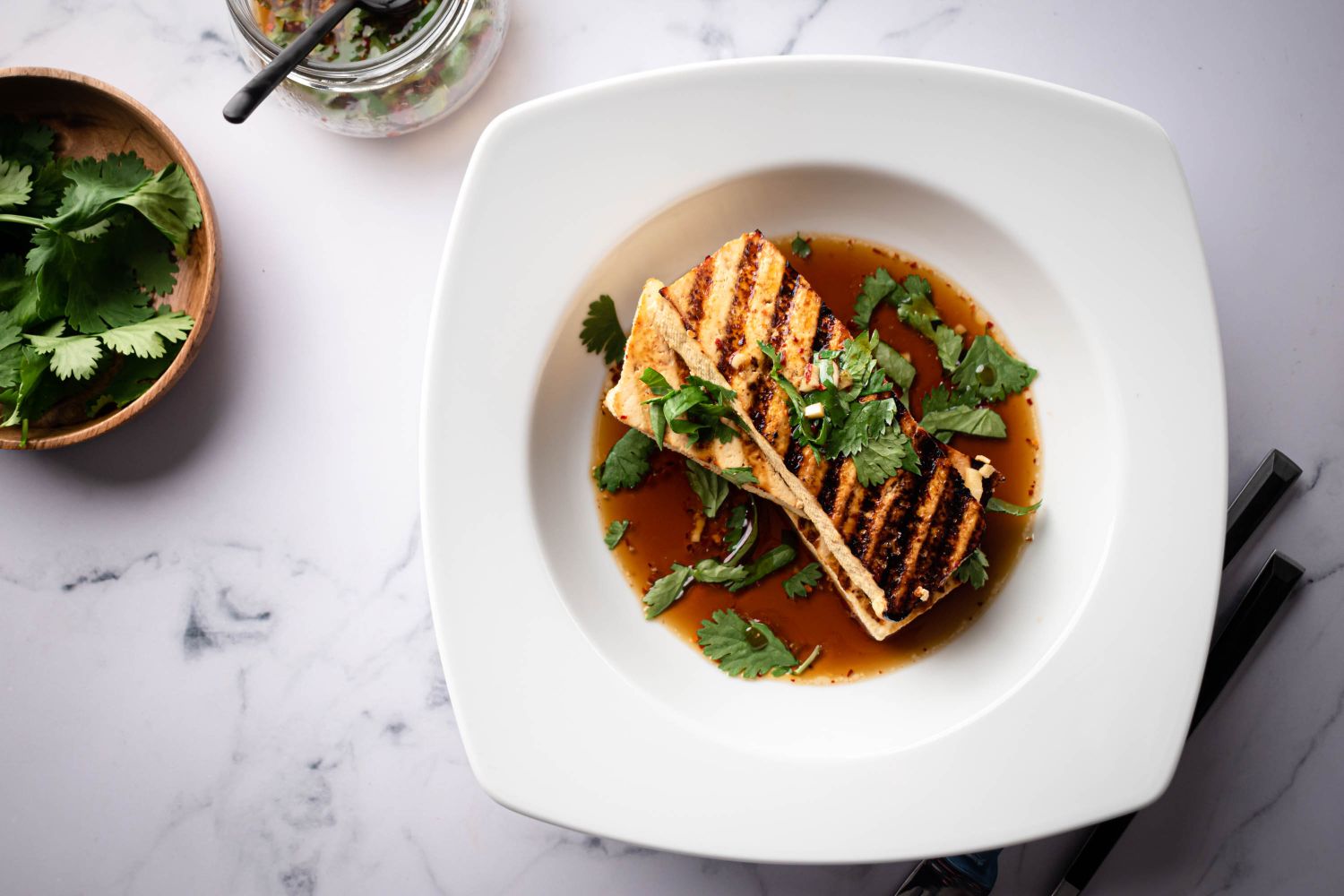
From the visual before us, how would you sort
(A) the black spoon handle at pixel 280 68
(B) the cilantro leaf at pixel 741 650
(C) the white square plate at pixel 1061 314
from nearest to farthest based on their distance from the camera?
(A) the black spoon handle at pixel 280 68
(C) the white square plate at pixel 1061 314
(B) the cilantro leaf at pixel 741 650

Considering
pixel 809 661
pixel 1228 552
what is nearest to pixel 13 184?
pixel 809 661

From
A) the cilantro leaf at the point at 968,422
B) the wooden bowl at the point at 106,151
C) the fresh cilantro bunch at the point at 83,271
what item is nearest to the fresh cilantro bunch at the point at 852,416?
the cilantro leaf at the point at 968,422

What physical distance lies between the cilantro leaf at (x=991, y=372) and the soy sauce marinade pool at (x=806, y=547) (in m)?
0.06

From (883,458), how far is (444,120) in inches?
90.9

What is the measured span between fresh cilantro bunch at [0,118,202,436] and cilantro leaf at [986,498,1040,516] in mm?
3259

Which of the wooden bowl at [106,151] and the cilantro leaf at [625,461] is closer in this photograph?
the wooden bowl at [106,151]

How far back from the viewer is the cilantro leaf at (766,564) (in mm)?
3451

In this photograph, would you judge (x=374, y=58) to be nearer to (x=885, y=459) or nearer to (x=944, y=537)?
(x=885, y=459)

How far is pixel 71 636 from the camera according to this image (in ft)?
11.8

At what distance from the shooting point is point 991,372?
346cm

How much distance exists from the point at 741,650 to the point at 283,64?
2.77 meters

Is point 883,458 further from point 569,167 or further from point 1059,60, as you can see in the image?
point 1059,60

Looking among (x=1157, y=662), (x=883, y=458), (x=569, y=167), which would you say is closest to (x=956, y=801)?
(x=1157, y=662)

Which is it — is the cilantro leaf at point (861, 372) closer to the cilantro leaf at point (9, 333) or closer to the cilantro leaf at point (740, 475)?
the cilantro leaf at point (740, 475)
